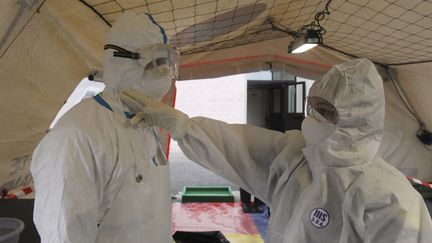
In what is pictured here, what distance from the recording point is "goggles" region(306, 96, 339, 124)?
92cm

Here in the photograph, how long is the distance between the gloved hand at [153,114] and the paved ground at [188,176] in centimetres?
319

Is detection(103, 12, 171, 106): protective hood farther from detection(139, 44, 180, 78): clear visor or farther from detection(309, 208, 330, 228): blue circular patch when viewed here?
detection(309, 208, 330, 228): blue circular patch

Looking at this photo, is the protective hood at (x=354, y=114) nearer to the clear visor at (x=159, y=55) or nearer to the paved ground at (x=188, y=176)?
the clear visor at (x=159, y=55)

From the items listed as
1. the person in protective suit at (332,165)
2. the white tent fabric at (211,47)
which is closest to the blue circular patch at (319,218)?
the person in protective suit at (332,165)

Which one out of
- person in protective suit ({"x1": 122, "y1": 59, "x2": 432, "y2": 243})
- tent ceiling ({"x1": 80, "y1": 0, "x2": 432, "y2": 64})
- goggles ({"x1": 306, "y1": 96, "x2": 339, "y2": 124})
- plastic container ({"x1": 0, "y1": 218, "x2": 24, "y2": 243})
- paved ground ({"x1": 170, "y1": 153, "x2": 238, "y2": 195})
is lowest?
paved ground ({"x1": 170, "y1": 153, "x2": 238, "y2": 195})

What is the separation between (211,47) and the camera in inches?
96.7

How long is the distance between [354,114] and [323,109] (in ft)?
0.41

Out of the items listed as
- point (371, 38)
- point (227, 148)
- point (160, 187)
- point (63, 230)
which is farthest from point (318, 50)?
point (63, 230)

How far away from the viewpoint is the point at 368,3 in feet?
5.41

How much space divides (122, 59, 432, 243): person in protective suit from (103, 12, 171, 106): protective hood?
41 mm

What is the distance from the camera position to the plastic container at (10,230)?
86cm

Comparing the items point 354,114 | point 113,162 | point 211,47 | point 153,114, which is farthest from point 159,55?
point 211,47

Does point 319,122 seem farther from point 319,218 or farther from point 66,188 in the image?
point 66,188

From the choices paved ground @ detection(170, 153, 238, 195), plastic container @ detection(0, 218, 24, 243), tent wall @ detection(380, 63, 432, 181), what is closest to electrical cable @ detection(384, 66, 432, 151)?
tent wall @ detection(380, 63, 432, 181)
